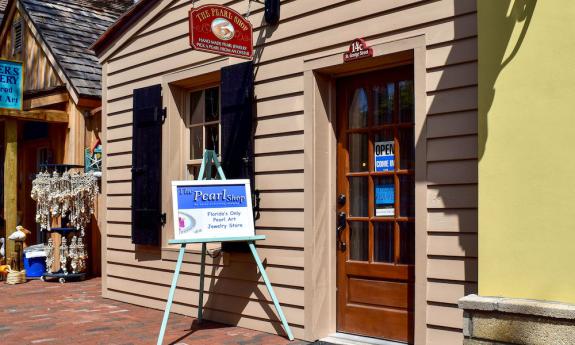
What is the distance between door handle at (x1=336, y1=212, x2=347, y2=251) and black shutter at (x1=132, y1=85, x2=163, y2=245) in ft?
8.22

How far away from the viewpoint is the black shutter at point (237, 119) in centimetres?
623

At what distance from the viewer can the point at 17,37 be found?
12.7 meters

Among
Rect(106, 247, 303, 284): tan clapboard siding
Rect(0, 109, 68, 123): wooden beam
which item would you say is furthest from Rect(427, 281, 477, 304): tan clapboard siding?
Rect(0, 109, 68, 123): wooden beam

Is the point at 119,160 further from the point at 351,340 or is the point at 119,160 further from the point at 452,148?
the point at 452,148

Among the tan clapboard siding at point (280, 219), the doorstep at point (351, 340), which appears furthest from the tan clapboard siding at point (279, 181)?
the doorstep at point (351, 340)

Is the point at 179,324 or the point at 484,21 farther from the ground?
the point at 484,21

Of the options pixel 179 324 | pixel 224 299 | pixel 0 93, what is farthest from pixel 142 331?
pixel 0 93

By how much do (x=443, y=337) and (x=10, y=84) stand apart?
8380 mm

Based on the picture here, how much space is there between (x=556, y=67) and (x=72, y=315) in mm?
5551

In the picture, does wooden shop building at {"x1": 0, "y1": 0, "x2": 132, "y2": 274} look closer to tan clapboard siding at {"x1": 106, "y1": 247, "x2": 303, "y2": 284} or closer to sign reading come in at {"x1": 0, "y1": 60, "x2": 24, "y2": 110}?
sign reading come in at {"x1": 0, "y1": 60, "x2": 24, "y2": 110}

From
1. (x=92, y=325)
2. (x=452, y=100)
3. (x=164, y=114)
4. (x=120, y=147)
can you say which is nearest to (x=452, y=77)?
(x=452, y=100)

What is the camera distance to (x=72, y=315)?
7.04 metres

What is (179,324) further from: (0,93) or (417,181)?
(0,93)

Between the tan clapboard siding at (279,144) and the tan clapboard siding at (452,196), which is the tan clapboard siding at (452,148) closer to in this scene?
the tan clapboard siding at (452,196)
